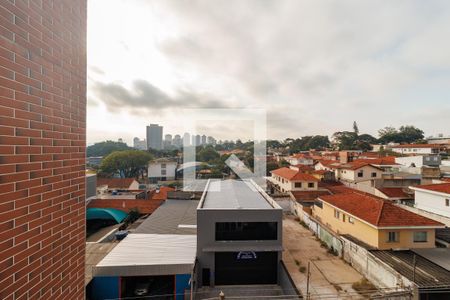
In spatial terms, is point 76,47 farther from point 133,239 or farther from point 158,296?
point 133,239

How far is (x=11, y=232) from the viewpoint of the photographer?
1.33 m

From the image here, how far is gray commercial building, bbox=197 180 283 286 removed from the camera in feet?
30.3

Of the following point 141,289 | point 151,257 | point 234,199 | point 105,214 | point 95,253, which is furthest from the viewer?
point 105,214

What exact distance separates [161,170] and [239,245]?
34505 millimetres

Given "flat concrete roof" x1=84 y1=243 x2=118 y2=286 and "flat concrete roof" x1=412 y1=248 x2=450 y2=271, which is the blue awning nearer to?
"flat concrete roof" x1=84 y1=243 x2=118 y2=286

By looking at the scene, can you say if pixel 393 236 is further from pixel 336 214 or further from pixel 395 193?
pixel 395 193

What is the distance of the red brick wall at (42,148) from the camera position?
1.33 meters

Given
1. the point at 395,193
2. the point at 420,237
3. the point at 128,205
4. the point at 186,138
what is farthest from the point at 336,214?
the point at 128,205

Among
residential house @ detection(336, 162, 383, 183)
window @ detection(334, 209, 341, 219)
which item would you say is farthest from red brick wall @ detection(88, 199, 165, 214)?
residential house @ detection(336, 162, 383, 183)

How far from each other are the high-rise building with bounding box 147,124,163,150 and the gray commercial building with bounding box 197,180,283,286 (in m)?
67.1

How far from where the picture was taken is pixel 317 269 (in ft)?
32.0

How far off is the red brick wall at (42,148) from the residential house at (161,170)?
40178mm

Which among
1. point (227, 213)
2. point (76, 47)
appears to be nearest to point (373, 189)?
point (227, 213)

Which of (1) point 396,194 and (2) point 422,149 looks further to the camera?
(2) point 422,149
